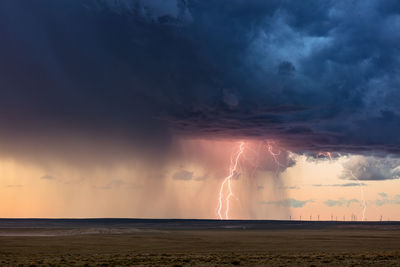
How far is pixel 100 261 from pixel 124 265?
4.14 meters

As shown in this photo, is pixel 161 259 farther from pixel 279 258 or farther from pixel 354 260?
pixel 354 260

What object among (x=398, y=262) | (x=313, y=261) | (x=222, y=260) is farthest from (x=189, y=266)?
(x=398, y=262)

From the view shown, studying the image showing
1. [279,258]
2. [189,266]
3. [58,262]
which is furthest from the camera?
[279,258]

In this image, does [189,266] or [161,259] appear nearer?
[189,266]

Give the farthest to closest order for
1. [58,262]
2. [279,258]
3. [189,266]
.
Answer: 1. [279,258]
2. [58,262]
3. [189,266]

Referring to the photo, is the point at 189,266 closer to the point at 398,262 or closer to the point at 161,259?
the point at 161,259

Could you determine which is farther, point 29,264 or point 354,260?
point 354,260

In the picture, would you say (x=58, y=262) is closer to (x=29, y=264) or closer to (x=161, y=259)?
(x=29, y=264)

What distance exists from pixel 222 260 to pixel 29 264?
1723cm

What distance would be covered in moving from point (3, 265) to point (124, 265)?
10.6 metres

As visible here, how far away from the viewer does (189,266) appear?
36625 millimetres

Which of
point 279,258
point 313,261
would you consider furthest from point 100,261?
point 313,261

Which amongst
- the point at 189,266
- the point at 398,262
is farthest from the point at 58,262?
the point at 398,262

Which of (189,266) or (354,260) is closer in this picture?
(189,266)
